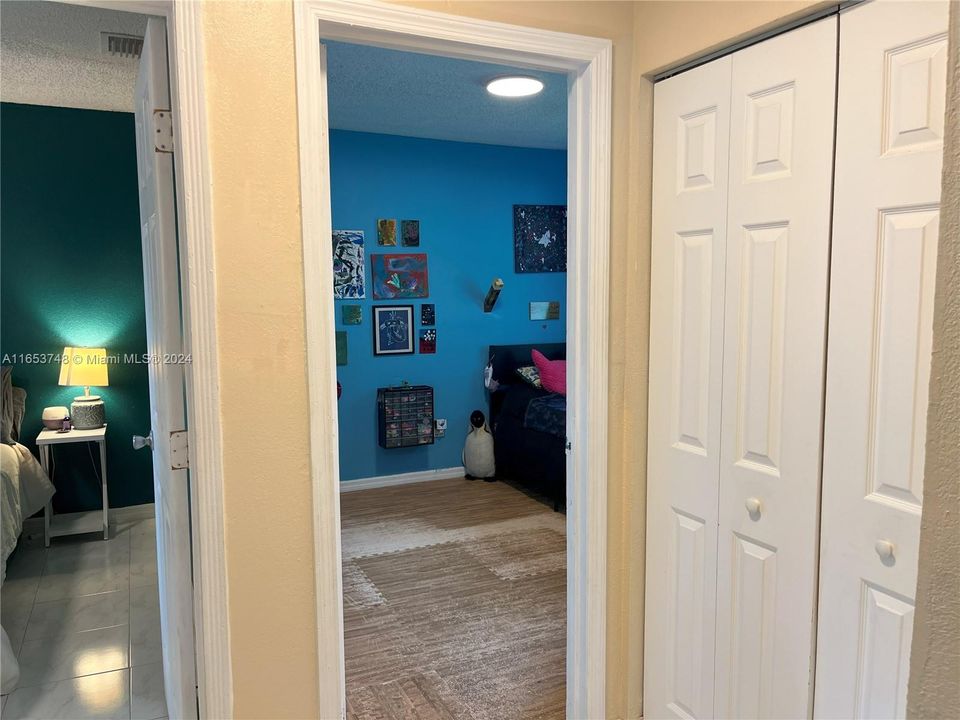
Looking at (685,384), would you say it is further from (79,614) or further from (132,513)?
(132,513)

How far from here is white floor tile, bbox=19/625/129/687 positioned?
2744 millimetres

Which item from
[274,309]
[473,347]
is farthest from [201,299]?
[473,347]

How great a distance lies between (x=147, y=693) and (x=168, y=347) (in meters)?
1.60

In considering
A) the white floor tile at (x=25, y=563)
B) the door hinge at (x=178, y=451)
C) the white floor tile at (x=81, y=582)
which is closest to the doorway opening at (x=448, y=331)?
the white floor tile at (x=81, y=582)

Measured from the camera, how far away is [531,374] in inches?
219

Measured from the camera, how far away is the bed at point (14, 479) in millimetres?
3322

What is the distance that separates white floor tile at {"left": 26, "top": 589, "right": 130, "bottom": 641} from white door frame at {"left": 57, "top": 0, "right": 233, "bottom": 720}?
72.5 inches

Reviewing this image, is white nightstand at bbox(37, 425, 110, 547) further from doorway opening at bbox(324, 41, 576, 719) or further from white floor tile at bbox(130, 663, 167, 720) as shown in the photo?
→ white floor tile at bbox(130, 663, 167, 720)

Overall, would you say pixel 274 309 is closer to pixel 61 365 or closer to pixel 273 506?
pixel 273 506

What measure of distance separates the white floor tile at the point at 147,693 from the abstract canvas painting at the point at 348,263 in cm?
286

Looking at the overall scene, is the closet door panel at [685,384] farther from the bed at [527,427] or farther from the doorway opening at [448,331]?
the bed at [527,427]

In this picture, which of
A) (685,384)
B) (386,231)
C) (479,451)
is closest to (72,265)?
(386,231)

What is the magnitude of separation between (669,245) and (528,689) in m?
1.69

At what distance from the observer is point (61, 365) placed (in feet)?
14.1
